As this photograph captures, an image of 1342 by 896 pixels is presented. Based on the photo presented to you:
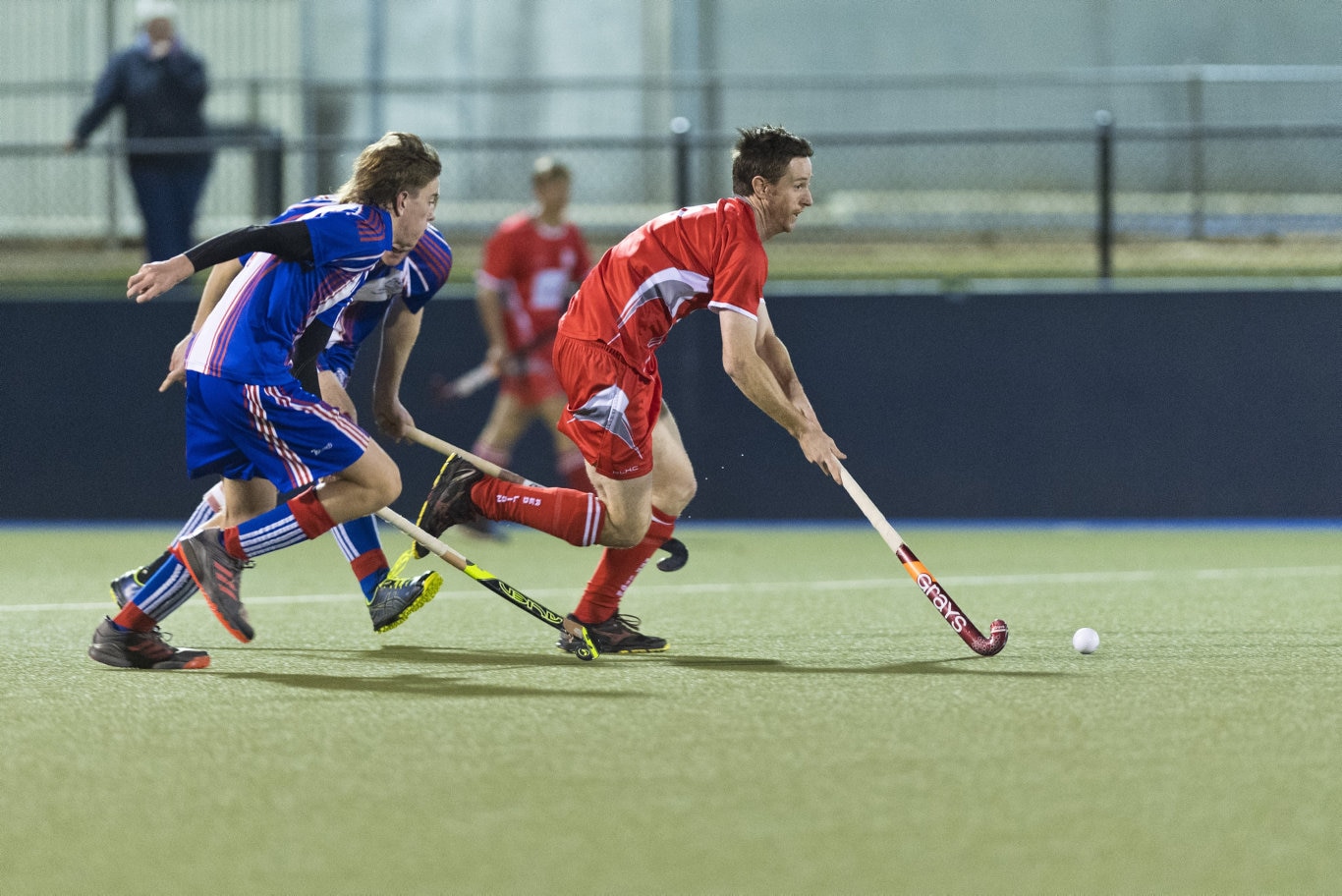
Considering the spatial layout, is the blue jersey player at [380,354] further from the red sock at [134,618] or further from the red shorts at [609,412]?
the red shorts at [609,412]

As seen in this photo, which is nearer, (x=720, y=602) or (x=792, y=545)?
(x=720, y=602)

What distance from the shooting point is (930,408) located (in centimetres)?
997

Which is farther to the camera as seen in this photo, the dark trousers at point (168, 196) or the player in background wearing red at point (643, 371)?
the dark trousers at point (168, 196)

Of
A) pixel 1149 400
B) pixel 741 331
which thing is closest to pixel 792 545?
pixel 1149 400

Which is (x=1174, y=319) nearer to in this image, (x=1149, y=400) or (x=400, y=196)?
(x=1149, y=400)

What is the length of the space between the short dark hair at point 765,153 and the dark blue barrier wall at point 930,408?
4614 mm

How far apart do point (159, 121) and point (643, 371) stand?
6663 millimetres

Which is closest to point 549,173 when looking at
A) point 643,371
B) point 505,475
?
point 505,475

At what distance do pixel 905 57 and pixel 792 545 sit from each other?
518cm

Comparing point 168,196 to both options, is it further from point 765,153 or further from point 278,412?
point 765,153

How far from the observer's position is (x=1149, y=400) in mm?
9844

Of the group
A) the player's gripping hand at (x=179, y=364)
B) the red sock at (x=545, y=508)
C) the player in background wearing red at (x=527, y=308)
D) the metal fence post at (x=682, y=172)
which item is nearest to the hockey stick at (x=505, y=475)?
the red sock at (x=545, y=508)

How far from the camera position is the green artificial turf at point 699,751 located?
10.4 feet

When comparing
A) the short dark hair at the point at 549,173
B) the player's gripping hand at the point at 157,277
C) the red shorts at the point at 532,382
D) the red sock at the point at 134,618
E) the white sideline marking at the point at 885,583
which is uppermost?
the short dark hair at the point at 549,173
